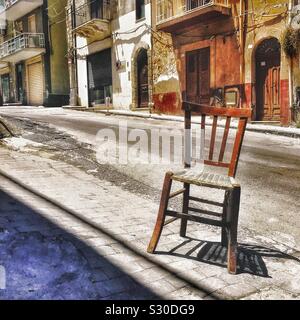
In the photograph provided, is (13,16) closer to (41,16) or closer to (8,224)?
(41,16)

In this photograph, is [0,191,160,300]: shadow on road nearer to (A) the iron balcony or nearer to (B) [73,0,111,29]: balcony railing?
(B) [73,0,111,29]: balcony railing

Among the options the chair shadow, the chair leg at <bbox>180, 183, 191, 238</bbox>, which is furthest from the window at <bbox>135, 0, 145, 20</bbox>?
the chair shadow

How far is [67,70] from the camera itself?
1115 inches

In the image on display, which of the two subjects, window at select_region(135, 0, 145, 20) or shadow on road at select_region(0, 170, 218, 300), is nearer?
shadow on road at select_region(0, 170, 218, 300)

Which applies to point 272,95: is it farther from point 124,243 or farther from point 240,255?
point 124,243

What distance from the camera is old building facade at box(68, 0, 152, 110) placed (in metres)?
19.7

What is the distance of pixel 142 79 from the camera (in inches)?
799

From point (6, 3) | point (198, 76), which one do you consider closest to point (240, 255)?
point (198, 76)

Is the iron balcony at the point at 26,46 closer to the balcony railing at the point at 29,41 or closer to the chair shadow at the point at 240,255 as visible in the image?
the balcony railing at the point at 29,41

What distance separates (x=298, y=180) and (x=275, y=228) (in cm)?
215

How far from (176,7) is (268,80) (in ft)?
19.0

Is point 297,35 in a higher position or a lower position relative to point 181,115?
higher

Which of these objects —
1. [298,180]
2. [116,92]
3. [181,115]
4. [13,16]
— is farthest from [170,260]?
[13,16]

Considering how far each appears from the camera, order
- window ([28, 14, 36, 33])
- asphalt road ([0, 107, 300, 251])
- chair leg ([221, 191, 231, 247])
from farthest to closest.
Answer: window ([28, 14, 36, 33]), asphalt road ([0, 107, 300, 251]), chair leg ([221, 191, 231, 247])
